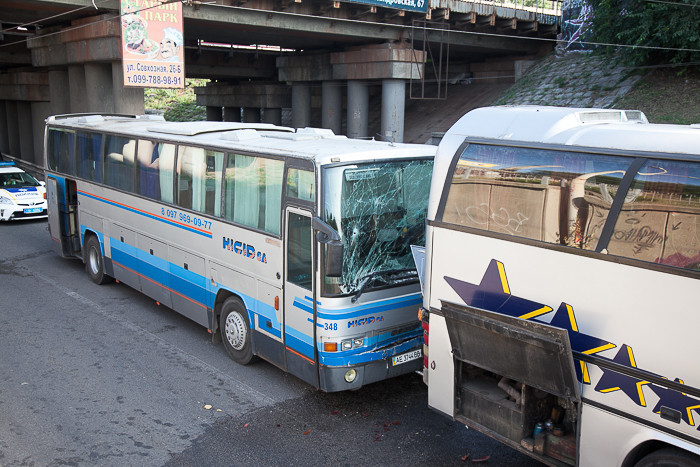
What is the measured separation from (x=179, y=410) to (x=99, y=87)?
60.0 ft

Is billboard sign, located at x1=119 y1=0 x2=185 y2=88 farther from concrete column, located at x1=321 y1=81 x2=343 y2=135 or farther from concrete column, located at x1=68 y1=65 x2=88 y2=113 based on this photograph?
concrete column, located at x1=321 y1=81 x2=343 y2=135

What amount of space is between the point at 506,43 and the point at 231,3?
15.4 meters

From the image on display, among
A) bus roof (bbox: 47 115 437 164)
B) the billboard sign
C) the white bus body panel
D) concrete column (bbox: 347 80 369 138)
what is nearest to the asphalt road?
the white bus body panel

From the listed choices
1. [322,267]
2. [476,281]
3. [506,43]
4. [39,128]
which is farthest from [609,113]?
[39,128]

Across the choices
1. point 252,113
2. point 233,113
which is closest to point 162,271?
point 252,113

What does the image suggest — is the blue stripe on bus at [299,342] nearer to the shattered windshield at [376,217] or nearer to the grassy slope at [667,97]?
the shattered windshield at [376,217]

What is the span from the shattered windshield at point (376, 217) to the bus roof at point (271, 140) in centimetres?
15

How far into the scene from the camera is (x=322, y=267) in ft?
22.9

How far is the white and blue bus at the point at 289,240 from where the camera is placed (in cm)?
711

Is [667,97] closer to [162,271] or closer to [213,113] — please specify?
[162,271]

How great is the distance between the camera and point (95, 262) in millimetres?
13047

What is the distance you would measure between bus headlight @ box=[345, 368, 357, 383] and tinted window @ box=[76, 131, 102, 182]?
7648 millimetres

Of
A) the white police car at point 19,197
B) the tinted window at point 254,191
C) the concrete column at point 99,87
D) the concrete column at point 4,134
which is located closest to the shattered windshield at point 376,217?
the tinted window at point 254,191

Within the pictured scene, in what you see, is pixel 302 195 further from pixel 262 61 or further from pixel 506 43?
pixel 262 61
